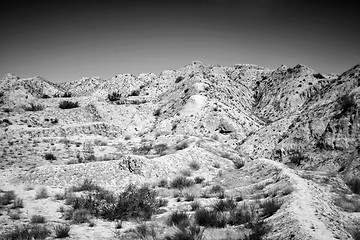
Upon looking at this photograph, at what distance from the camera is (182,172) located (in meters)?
14.4

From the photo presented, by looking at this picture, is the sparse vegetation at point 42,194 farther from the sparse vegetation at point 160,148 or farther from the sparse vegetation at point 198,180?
the sparse vegetation at point 160,148

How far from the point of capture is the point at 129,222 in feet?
26.4

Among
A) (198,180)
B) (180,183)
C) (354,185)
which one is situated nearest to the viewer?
(354,185)

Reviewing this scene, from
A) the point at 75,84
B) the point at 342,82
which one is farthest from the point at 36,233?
the point at 75,84

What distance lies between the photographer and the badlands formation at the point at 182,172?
6734 millimetres

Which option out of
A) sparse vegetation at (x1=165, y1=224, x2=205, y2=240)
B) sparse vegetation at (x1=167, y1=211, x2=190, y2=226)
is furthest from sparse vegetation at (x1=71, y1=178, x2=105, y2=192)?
sparse vegetation at (x1=165, y1=224, x2=205, y2=240)

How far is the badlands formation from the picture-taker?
6.73 metres

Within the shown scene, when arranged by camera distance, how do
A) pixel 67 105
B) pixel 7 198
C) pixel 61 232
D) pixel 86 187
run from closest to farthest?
pixel 61 232
pixel 7 198
pixel 86 187
pixel 67 105

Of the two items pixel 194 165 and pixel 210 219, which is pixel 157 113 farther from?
pixel 210 219

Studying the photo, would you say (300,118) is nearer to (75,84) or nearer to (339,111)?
(339,111)

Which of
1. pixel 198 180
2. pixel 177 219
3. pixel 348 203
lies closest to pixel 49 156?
pixel 198 180

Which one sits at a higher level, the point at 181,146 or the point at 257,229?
the point at 181,146

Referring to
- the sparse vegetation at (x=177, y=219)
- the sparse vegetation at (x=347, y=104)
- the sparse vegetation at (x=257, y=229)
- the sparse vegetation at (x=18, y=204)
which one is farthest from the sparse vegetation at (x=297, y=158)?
the sparse vegetation at (x=18, y=204)

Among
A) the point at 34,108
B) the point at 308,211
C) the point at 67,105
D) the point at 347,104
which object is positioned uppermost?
the point at 67,105
